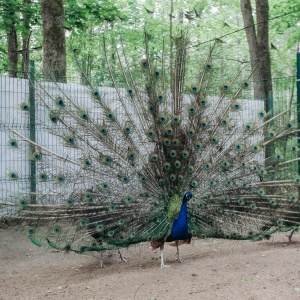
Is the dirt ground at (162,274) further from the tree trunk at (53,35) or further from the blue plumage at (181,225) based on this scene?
the tree trunk at (53,35)

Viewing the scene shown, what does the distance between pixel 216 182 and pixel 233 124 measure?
34.5 inches

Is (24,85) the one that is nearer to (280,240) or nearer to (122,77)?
(122,77)

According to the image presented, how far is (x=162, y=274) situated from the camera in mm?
5973

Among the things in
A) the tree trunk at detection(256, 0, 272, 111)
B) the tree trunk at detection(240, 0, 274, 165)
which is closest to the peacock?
the tree trunk at detection(240, 0, 274, 165)

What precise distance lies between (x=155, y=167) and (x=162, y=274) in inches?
54.0

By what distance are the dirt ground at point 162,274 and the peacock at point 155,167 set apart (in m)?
0.41

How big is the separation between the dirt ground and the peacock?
41 cm

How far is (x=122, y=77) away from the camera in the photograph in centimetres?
679

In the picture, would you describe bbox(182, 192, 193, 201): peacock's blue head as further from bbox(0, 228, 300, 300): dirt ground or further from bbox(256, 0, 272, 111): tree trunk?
bbox(256, 0, 272, 111): tree trunk

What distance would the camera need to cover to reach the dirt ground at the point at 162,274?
5242 mm

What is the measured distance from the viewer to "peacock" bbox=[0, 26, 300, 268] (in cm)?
626

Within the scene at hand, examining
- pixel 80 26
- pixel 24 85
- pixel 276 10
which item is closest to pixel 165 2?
pixel 276 10

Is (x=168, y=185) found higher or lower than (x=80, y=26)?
lower

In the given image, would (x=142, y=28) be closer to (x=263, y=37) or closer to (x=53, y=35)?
(x=263, y=37)
